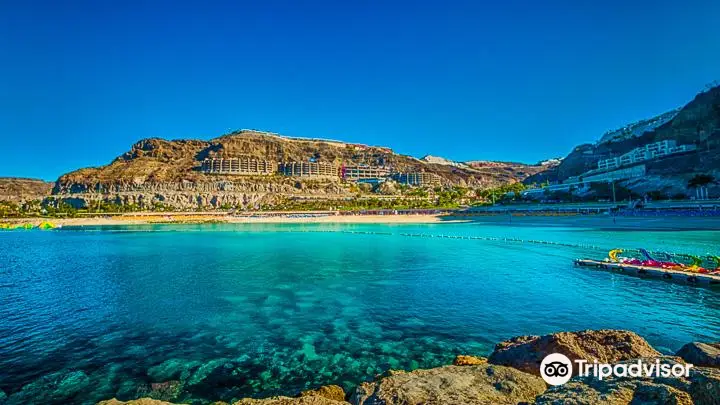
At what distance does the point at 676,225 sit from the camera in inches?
1989

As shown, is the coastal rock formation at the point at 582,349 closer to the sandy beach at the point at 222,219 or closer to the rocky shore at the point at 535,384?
the rocky shore at the point at 535,384

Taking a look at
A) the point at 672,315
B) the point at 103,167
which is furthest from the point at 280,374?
the point at 103,167

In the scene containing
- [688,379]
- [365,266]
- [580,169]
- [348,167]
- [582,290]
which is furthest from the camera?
[348,167]

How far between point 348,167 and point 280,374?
546 ft

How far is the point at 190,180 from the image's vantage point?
129625mm

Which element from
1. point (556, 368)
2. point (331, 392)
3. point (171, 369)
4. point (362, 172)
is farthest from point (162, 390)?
point (362, 172)

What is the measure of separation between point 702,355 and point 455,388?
395 cm

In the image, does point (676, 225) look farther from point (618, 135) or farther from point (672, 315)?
point (618, 135)

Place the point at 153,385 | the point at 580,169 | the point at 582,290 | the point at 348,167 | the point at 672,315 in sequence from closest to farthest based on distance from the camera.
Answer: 1. the point at 153,385
2. the point at 672,315
3. the point at 582,290
4. the point at 580,169
5. the point at 348,167

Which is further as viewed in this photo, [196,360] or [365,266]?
[365,266]

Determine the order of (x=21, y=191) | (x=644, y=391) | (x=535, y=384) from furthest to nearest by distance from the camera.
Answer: (x=21, y=191)
(x=535, y=384)
(x=644, y=391)

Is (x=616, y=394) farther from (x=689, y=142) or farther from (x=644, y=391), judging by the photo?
(x=689, y=142)

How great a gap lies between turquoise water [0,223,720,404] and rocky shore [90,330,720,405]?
1596mm

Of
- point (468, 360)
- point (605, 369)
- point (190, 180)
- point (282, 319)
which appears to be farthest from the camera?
point (190, 180)
